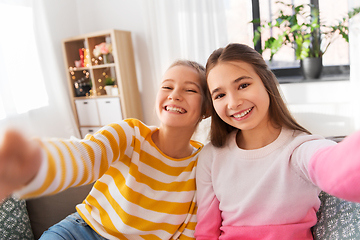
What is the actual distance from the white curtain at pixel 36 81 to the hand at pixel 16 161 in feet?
8.97

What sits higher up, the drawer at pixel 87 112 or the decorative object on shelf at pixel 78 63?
the decorative object on shelf at pixel 78 63

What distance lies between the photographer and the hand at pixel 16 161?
44cm

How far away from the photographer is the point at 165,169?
3.81 feet

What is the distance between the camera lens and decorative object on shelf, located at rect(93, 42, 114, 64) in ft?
11.7

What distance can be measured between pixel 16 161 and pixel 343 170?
0.56m

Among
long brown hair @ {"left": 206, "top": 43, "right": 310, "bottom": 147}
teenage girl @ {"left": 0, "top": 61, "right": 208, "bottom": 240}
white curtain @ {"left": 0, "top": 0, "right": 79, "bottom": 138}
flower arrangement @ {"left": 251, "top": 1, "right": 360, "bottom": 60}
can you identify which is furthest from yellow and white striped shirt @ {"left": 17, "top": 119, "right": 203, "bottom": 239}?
flower arrangement @ {"left": 251, "top": 1, "right": 360, "bottom": 60}

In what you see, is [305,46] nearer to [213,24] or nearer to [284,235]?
[213,24]

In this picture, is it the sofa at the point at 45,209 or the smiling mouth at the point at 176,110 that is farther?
the sofa at the point at 45,209

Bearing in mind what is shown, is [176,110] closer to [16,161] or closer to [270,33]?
[16,161]

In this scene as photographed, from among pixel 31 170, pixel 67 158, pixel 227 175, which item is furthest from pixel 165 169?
pixel 31 170

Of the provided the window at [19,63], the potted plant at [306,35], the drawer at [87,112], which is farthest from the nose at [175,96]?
the drawer at [87,112]

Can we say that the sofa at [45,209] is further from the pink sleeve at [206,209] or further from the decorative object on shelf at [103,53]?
the decorative object on shelf at [103,53]

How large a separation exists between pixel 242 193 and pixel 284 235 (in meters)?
0.18

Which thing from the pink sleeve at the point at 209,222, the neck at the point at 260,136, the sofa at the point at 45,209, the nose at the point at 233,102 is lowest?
the sofa at the point at 45,209
